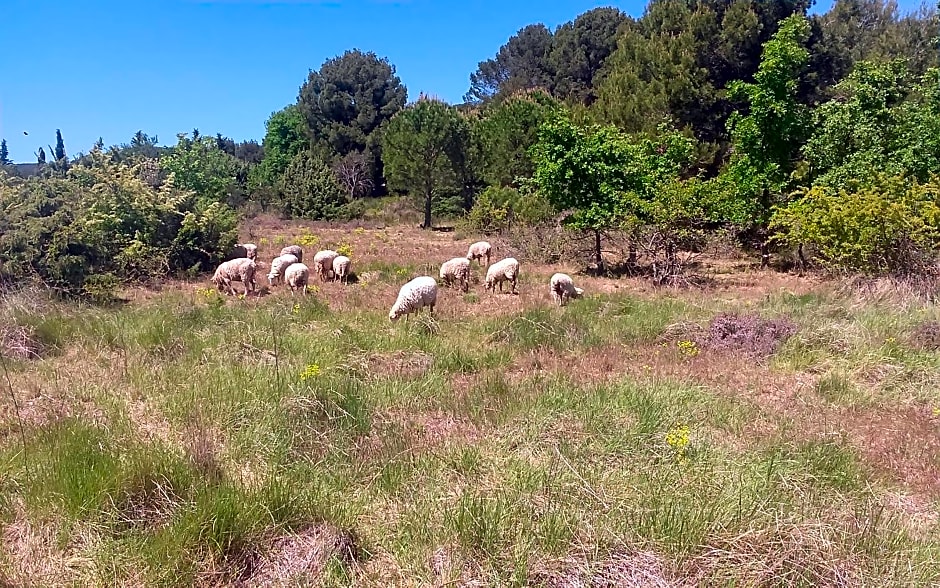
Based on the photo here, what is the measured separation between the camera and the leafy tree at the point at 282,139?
38.3 metres

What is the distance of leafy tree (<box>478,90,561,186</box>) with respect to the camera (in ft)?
78.4

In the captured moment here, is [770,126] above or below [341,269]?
above

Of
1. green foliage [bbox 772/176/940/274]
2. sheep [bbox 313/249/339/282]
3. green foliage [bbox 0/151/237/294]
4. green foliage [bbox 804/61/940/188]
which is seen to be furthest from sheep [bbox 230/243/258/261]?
green foliage [bbox 804/61/940/188]

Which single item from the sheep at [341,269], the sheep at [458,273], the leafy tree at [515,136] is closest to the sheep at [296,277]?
the sheep at [341,269]

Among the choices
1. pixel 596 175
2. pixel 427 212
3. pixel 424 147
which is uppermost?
pixel 424 147

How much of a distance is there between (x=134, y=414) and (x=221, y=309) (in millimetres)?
4502

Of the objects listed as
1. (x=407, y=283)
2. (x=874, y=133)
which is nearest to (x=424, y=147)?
(x=407, y=283)

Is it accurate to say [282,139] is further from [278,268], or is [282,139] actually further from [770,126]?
[770,126]

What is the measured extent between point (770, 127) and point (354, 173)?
84.0ft

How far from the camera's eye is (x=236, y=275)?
12.2 m

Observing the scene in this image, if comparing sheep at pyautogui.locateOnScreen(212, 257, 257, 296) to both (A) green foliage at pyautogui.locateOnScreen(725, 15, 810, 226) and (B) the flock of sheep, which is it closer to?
(B) the flock of sheep

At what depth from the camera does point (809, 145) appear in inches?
564

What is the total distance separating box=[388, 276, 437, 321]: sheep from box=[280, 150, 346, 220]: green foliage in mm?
20252

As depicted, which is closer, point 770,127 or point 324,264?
point 324,264
